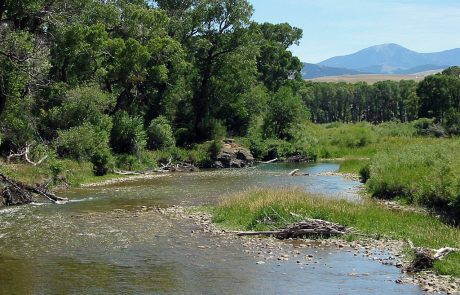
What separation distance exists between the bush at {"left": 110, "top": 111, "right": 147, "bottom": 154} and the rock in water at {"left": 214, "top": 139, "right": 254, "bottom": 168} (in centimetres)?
1054

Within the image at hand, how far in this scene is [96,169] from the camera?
46.6 m

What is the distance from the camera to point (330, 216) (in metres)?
22.8

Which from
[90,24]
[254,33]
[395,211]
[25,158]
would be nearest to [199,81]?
[254,33]

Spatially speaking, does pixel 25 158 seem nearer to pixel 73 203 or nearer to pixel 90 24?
pixel 73 203

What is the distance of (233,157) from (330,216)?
4081cm

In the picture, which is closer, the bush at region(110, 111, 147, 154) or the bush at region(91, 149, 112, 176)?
the bush at region(91, 149, 112, 176)

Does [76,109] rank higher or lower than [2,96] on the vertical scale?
lower

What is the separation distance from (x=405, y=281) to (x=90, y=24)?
45319mm

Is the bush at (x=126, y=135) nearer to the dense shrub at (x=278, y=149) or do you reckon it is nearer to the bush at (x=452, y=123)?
the dense shrub at (x=278, y=149)

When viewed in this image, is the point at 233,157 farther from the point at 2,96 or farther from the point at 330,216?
the point at 330,216

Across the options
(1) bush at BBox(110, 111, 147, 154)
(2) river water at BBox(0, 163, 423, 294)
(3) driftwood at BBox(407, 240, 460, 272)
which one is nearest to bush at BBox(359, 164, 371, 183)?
(2) river water at BBox(0, 163, 423, 294)

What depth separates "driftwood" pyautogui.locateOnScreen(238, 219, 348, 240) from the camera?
69.5 feet

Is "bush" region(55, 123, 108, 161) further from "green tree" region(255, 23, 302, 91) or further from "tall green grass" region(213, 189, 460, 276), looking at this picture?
"green tree" region(255, 23, 302, 91)

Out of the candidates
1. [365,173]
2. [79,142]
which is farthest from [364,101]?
[79,142]
